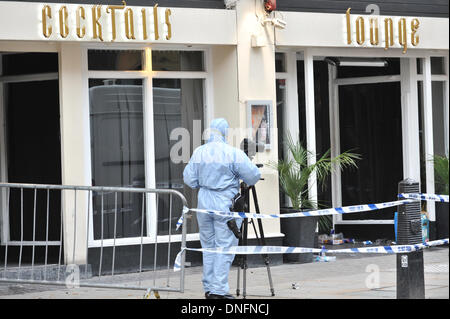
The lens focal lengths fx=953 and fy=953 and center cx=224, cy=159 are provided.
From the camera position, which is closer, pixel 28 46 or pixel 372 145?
pixel 28 46

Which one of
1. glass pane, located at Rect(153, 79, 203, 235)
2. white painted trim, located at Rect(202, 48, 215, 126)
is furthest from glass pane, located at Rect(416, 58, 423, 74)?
glass pane, located at Rect(153, 79, 203, 235)

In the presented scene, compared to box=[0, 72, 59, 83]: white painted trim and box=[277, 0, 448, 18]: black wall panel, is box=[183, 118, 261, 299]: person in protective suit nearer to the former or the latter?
box=[0, 72, 59, 83]: white painted trim

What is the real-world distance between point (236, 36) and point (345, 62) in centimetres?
254

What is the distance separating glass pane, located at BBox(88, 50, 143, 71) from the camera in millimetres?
12711

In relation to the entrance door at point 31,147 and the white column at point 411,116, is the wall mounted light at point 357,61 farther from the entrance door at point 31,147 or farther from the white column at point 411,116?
the entrance door at point 31,147

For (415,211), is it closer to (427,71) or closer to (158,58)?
(158,58)

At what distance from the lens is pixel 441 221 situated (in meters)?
15.3

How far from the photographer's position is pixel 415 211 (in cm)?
930

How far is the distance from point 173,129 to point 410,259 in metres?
5.00

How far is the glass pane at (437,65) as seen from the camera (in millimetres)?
15773

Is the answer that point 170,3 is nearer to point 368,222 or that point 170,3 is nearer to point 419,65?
point 419,65

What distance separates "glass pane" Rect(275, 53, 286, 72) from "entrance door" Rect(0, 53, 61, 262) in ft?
11.0

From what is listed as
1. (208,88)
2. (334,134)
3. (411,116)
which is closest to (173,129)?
(208,88)
